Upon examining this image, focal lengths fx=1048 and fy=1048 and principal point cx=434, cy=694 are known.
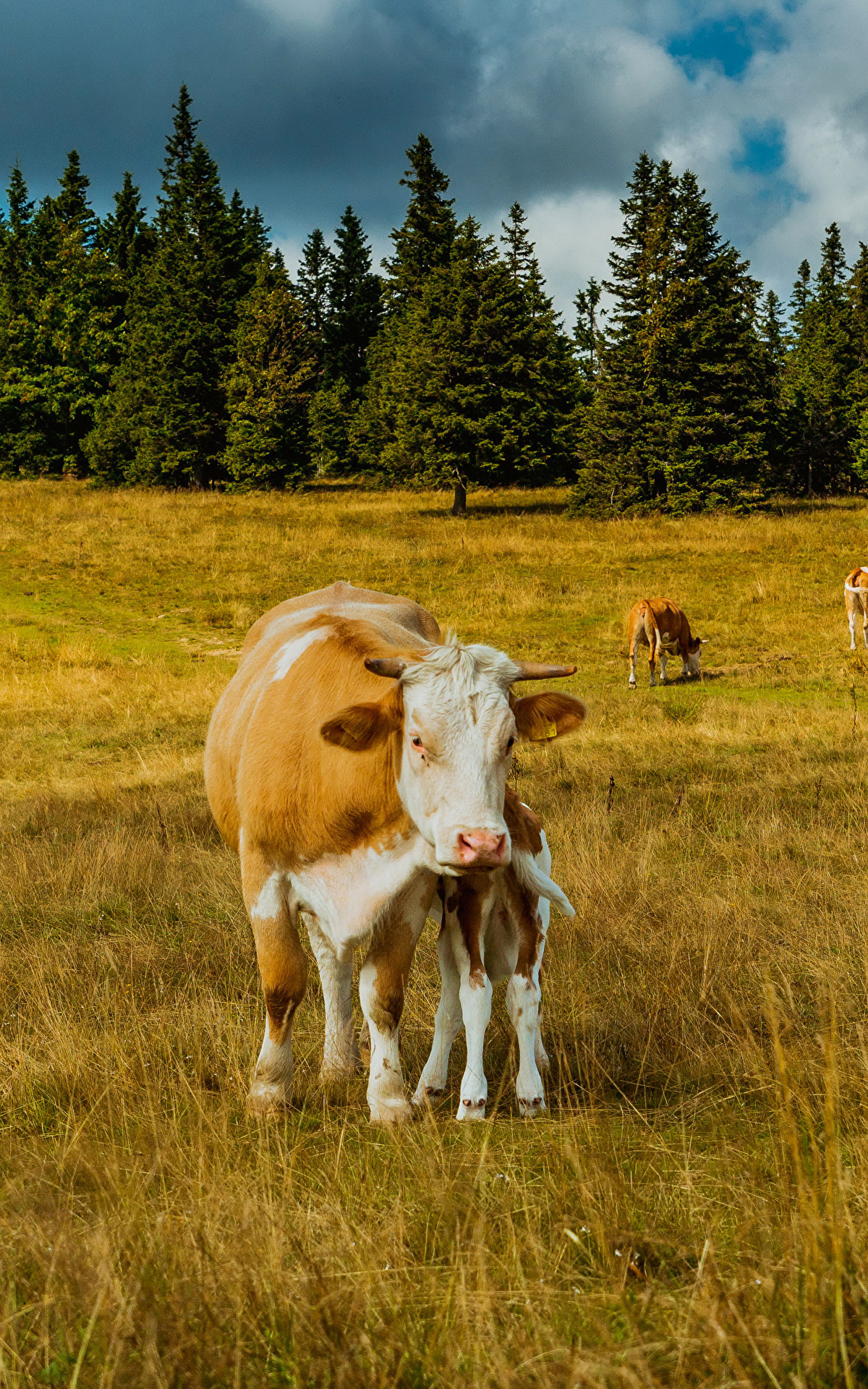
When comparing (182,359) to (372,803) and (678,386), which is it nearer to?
(678,386)

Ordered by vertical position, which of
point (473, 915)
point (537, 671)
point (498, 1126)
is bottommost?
point (498, 1126)

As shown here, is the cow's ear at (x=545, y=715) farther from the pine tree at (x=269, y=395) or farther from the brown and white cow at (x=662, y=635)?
the pine tree at (x=269, y=395)

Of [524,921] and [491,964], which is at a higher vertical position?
[524,921]

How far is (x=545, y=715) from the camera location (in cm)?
417

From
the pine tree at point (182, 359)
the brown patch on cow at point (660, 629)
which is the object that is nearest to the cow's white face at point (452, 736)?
the brown patch on cow at point (660, 629)

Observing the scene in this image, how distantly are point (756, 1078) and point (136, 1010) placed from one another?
2.72m

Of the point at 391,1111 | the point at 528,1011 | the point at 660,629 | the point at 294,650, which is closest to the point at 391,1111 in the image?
the point at 391,1111

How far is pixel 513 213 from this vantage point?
5453 centimetres

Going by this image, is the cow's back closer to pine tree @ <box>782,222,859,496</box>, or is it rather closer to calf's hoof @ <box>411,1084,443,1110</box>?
calf's hoof @ <box>411,1084,443,1110</box>

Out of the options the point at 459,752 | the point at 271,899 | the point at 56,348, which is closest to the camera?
the point at 459,752

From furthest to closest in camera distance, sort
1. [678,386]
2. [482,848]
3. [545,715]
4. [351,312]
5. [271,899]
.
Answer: [351,312] < [678,386] < [271,899] < [545,715] < [482,848]

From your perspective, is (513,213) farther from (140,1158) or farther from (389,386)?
(140,1158)

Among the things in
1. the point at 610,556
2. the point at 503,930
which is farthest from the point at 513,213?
the point at 503,930

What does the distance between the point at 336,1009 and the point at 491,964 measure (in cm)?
77
